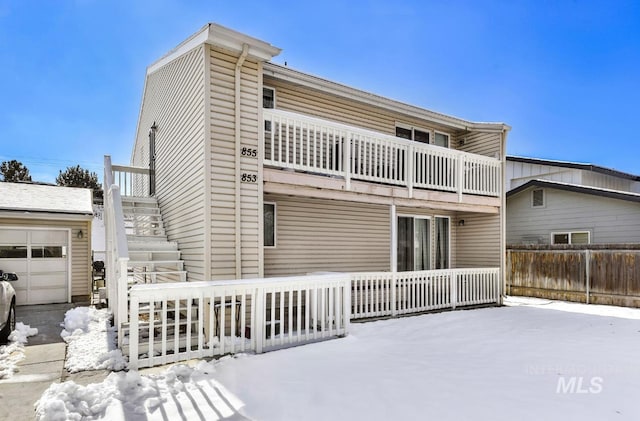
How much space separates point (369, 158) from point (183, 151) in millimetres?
3957

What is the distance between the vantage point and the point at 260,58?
6.54 metres

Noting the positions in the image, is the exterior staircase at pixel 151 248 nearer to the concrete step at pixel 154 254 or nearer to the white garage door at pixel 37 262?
the concrete step at pixel 154 254

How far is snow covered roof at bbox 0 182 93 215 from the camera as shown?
33.8 feet

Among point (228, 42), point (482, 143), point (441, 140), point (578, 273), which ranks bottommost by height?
point (578, 273)

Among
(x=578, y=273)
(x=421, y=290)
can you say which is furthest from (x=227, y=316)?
(x=578, y=273)

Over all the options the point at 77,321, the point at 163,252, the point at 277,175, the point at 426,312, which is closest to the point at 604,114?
the point at 426,312

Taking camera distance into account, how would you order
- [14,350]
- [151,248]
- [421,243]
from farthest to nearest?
[421,243] → [151,248] → [14,350]

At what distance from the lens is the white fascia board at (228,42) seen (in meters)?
5.98

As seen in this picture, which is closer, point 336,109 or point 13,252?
point 336,109

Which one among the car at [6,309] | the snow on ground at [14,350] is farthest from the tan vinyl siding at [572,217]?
the car at [6,309]

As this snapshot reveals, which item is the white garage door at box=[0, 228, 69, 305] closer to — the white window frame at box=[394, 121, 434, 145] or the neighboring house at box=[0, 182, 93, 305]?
the neighboring house at box=[0, 182, 93, 305]

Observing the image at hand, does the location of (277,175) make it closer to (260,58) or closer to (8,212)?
(260,58)

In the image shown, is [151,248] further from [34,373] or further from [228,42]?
[228,42]

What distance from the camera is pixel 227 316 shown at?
6.24 metres
